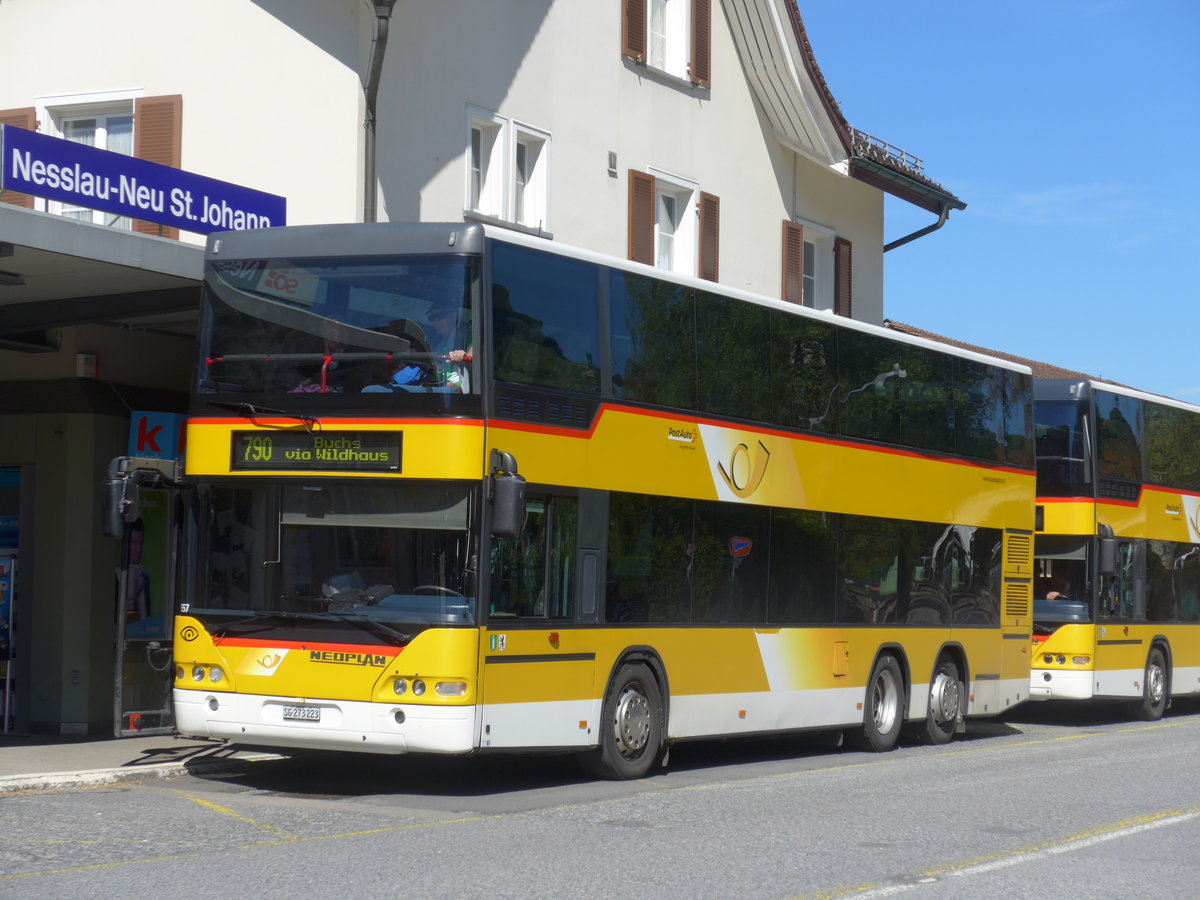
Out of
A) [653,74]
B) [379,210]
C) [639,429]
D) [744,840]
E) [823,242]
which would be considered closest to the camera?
[744,840]

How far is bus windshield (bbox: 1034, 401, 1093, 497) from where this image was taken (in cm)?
2138

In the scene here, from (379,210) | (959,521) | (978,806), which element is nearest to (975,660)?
(959,521)

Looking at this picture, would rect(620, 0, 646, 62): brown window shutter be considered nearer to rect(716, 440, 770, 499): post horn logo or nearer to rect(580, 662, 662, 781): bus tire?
rect(716, 440, 770, 499): post horn logo

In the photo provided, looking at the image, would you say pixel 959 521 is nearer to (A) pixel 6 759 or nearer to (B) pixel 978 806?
(B) pixel 978 806

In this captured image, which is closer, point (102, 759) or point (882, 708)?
point (102, 759)

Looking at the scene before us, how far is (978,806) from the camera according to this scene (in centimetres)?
1176

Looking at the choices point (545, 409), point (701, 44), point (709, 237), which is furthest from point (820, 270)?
point (545, 409)

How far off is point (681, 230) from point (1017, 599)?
24.3ft

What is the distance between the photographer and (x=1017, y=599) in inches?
760

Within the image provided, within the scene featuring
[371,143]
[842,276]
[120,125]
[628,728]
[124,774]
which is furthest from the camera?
[842,276]

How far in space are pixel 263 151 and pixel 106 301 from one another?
3.48 meters

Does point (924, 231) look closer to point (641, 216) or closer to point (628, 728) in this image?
point (641, 216)

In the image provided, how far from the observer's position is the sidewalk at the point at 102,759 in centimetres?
1177

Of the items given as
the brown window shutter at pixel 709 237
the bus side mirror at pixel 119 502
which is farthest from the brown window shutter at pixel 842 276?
the bus side mirror at pixel 119 502
